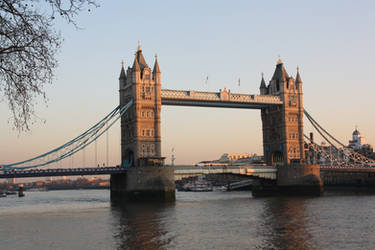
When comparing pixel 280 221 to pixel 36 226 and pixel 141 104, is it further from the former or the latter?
pixel 141 104

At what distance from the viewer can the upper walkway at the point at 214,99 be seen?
7944 cm

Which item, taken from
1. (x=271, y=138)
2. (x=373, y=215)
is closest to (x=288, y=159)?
(x=271, y=138)

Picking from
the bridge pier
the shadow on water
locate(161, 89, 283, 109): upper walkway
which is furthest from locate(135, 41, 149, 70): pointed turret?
the shadow on water

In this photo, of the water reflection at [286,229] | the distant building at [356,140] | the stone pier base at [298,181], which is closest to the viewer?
the water reflection at [286,229]

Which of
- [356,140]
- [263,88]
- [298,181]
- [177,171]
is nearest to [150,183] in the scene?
[177,171]

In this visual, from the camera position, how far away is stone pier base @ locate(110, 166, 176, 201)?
2749 inches

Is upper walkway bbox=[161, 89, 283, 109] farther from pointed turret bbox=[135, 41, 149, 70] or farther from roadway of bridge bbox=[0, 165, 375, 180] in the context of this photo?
roadway of bridge bbox=[0, 165, 375, 180]

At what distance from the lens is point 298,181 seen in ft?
277

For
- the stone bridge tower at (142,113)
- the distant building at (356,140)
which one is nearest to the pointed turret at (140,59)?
the stone bridge tower at (142,113)

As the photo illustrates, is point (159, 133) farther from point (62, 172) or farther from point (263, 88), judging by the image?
point (263, 88)

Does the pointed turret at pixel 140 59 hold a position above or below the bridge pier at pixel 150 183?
above

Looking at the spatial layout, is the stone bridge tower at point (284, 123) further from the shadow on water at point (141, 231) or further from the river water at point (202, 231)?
the shadow on water at point (141, 231)

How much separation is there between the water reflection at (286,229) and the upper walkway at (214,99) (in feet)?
110

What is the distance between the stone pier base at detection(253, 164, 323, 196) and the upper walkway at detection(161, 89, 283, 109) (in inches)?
536
